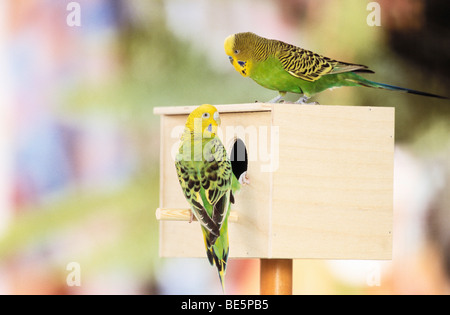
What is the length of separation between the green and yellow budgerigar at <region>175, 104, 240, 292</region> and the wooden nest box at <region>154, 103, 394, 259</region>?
0.27 feet

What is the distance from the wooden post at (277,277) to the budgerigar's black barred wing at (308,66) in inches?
21.7

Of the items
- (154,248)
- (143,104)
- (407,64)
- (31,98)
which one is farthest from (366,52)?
(31,98)

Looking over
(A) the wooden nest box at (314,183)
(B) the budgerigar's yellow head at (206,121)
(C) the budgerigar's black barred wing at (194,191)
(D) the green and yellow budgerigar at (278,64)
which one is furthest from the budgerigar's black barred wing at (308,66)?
(C) the budgerigar's black barred wing at (194,191)

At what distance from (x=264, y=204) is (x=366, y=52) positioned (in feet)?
4.85

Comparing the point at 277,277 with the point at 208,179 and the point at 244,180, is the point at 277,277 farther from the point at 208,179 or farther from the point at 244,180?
the point at 208,179

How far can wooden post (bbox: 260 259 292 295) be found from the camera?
1.95 metres

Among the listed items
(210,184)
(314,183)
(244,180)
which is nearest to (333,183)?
(314,183)

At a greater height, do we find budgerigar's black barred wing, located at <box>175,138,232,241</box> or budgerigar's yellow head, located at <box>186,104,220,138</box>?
budgerigar's yellow head, located at <box>186,104,220,138</box>

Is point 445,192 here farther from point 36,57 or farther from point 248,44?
point 36,57

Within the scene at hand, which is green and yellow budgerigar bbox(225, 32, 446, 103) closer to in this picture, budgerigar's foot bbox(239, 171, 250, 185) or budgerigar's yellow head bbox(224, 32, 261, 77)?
budgerigar's yellow head bbox(224, 32, 261, 77)

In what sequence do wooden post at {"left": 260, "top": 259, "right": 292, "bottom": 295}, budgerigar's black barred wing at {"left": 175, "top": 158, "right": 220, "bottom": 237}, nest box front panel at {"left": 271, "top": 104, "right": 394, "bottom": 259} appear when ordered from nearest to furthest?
budgerigar's black barred wing at {"left": 175, "top": 158, "right": 220, "bottom": 237} < nest box front panel at {"left": 271, "top": 104, "right": 394, "bottom": 259} < wooden post at {"left": 260, "top": 259, "right": 292, "bottom": 295}

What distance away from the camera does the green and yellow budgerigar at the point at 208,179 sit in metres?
1.72

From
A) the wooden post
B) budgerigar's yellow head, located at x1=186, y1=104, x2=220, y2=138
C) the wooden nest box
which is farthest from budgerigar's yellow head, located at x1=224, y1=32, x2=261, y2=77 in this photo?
the wooden post

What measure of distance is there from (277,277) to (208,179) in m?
0.41
